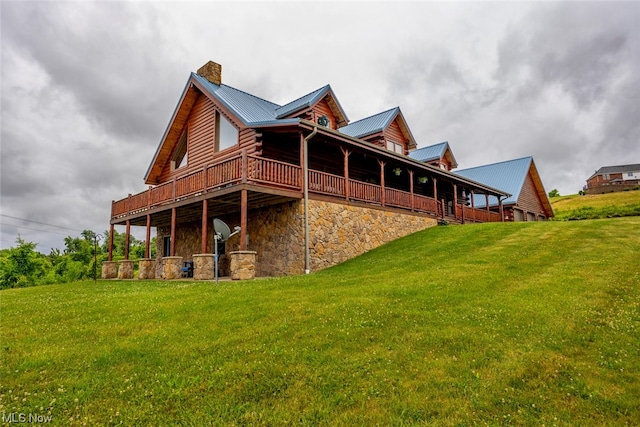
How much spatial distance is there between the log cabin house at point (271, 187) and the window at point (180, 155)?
6cm

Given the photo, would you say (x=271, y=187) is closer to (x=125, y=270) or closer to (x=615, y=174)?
(x=125, y=270)

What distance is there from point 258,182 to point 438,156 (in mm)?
17366

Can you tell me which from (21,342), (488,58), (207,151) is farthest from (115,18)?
(488,58)

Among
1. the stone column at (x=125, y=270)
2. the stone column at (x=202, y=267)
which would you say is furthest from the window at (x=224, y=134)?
the stone column at (x=125, y=270)

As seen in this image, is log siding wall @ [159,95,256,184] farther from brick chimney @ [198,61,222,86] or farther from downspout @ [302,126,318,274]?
downspout @ [302,126,318,274]

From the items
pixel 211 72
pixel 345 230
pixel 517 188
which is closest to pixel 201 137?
pixel 211 72

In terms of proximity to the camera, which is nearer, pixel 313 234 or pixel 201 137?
pixel 313 234

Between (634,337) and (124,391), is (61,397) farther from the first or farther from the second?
(634,337)

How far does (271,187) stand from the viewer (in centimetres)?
1314

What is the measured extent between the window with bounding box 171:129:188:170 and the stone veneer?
596 centimetres

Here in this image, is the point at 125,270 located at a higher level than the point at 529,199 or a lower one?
lower

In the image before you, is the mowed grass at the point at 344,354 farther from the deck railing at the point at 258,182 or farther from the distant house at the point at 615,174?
Result: the distant house at the point at 615,174

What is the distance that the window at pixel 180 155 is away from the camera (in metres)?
21.0

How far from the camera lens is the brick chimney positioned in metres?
19.7
